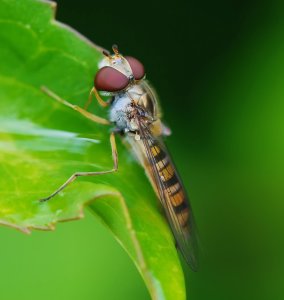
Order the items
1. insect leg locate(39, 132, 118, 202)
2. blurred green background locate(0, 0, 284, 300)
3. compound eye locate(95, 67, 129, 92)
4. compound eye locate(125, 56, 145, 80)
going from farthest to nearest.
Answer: blurred green background locate(0, 0, 284, 300)
compound eye locate(125, 56, 145, 80)
compound eye locate(95, 67, 129, 92)
insect leg locate(39, 132, 118, 202)

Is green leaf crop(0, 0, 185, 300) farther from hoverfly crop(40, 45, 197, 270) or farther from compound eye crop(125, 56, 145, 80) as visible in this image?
compound eye crop(125, 56, 145, 80)

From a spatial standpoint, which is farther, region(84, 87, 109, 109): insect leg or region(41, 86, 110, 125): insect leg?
region(84, 87, 109, 109): insect leg

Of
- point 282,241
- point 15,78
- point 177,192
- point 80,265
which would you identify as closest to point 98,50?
point 15,78

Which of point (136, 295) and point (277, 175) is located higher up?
point (277, 175)

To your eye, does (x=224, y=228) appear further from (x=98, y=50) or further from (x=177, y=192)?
(x=98, y=50)

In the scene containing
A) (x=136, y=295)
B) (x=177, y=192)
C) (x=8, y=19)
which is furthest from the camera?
(x=136, y=295)

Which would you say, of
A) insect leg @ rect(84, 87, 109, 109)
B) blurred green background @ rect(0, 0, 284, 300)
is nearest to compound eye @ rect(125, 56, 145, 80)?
insect leg @ rect(84, 87, 109, 109)

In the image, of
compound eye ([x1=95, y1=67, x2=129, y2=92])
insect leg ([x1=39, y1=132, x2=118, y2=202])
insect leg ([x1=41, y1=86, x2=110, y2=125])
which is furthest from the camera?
compound eye ([x1=95, y1=67, x2=129, y2=92])
